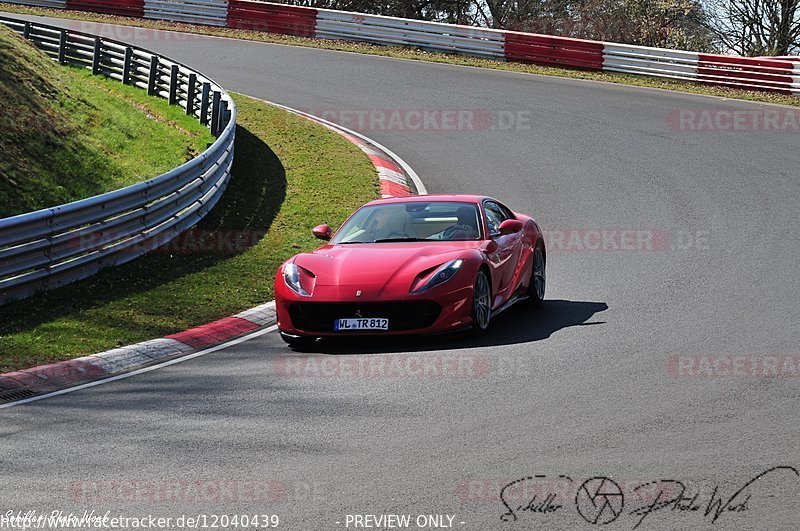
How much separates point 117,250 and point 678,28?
136ft

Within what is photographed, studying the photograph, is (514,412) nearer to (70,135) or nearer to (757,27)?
Result: (70,135)

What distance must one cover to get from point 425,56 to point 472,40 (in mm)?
1468

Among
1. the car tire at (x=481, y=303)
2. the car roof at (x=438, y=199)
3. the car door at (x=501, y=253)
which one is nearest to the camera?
the car tire at (x=481, y=303)

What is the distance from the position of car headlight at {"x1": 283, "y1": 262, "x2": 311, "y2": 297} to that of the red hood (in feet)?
0.28

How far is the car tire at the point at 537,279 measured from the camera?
11.9 meters

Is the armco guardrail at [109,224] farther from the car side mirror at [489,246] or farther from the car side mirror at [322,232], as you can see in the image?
the car side mirror at [489,246]

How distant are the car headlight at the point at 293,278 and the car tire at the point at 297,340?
1.31 feet

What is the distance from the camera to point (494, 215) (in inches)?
470

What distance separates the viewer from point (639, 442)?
22.0 ft

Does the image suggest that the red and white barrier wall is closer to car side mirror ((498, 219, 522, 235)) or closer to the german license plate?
car side mirror ((498, 219, 522, 235))

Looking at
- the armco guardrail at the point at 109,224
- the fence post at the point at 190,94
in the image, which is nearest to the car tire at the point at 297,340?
the armco guardrail at the point at 109,224

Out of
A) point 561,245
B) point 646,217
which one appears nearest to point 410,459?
point 561,245

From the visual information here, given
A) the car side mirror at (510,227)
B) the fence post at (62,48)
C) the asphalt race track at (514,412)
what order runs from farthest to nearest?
the fence post at (62,48), the car side mirror at (510,227), the asphalt race track at (514,412)
